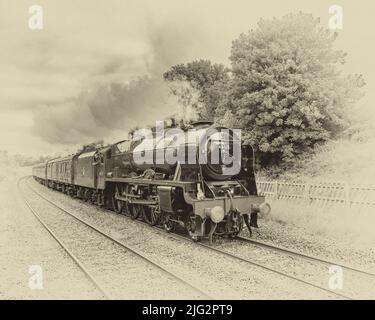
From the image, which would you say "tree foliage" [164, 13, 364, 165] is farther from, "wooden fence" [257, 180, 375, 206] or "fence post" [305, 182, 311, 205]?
"fence post" [305, 182, 311, 205]

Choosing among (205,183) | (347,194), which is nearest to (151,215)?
(205,183)

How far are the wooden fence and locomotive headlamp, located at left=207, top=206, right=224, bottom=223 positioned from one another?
291cm

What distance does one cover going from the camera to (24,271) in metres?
8.20

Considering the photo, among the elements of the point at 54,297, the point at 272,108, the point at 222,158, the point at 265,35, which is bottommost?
the point at 54,297

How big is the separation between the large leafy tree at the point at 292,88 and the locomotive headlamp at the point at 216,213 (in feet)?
35.3

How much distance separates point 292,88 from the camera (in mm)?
19484

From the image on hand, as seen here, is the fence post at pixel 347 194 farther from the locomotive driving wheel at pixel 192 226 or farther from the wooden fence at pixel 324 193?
the locomotive driving wheel at pixel 192 226

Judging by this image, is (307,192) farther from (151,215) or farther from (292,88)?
(292,88)

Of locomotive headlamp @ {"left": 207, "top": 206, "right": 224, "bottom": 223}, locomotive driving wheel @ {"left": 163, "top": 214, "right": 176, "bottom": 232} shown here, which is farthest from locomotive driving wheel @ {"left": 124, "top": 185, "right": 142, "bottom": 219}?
locomotive headlamp @ {"left": 207, "top": 206, "right": 224, "bottom": 223}

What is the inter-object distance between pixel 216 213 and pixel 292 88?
1165 cm

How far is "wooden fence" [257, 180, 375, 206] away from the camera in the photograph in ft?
40.4
